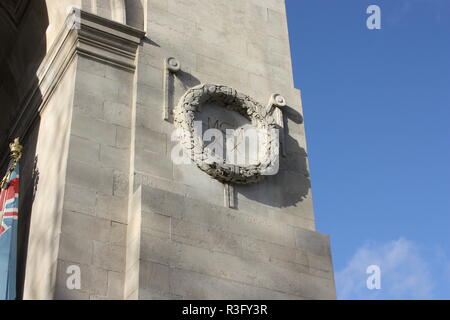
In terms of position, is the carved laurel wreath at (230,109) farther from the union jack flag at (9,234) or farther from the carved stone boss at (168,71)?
the union jack flag at (9,234)

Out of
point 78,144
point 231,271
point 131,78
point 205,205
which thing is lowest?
point 231,271

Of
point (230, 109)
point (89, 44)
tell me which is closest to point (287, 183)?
point (230, 109)

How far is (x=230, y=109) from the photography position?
723 inches

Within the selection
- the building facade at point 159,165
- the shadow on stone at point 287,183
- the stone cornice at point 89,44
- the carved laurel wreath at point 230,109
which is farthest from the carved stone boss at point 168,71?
the shadow on stone at point 287,183

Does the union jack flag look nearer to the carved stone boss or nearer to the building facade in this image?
the building facade

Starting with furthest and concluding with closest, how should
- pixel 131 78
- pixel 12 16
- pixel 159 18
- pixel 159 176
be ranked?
pixel 12 16 → pixel 159 18 → pixel 131 78 → pixel 159 176

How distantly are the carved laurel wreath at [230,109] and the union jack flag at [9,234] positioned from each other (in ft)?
11.6

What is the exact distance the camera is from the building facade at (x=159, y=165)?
15.0m

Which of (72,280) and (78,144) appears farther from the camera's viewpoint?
(78,144)

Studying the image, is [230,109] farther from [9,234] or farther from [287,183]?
[9,234]
